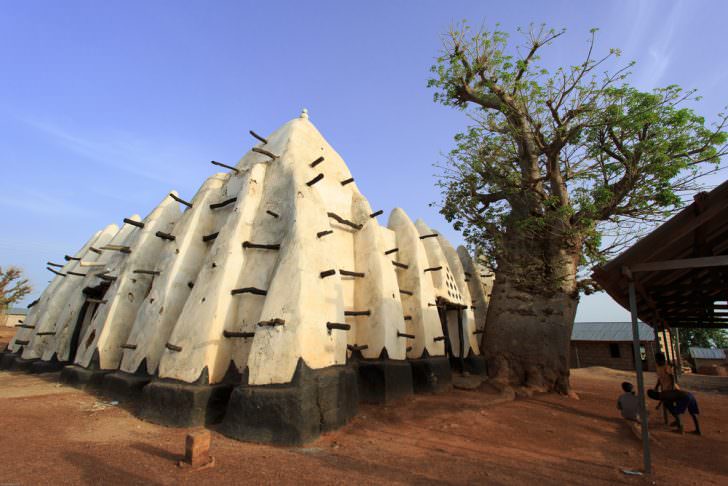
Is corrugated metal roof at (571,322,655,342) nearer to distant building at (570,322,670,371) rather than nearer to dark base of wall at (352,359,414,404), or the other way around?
distant building at (570,322,670,371)

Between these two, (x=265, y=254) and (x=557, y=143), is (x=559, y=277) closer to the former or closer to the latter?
(x=557, y=143)

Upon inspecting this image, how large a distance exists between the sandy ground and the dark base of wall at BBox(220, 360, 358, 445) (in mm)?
172

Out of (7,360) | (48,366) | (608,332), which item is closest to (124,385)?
(48,366)

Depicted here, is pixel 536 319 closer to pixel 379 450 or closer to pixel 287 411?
pixel 379 450

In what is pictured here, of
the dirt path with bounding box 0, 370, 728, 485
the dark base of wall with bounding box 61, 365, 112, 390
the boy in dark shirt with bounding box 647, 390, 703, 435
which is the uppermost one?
the dark base of wall with bounding box 61, 365, 112, 390

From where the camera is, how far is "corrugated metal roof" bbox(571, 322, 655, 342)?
77.7 ft

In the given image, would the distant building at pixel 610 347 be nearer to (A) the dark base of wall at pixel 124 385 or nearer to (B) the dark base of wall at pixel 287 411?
(B) the dark base of wall at pixel 287 411

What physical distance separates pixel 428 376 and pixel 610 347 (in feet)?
65.2

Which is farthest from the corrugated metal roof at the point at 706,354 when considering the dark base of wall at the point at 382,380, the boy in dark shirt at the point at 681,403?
the dark base of wall at the point at 382,380

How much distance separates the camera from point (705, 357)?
2403 centimetres

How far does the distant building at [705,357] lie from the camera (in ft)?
75.3

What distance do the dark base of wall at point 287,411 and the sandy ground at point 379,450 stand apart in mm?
172

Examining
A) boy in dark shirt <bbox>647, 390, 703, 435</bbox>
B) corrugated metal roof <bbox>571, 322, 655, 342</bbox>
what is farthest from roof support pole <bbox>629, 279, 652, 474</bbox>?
corrugated metal roof <bbox>571, 322, 655, 342</bbox>

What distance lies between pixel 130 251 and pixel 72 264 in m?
6.04
